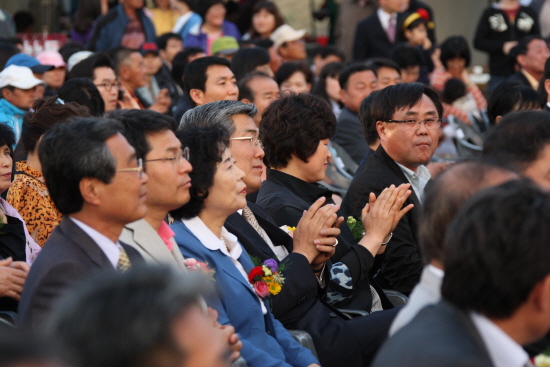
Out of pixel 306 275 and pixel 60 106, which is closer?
pixel 306 275

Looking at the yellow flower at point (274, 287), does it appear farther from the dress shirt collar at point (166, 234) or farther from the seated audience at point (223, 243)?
the dress shirt collar at point (166, 234)

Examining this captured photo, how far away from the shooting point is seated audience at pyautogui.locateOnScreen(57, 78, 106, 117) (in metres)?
5.99

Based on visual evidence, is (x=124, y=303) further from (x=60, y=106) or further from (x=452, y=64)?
(x=452, y=64)

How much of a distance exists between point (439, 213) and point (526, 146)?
1087 mm

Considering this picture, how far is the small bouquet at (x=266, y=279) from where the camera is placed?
11.7ft

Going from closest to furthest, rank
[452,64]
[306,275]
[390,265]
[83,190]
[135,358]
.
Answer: [135,358], [83,190], [306,275], [390,265], [452,64]

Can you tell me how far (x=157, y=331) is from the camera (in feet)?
4.97

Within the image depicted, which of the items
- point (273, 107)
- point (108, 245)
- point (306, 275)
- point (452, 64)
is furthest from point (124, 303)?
point (452, 64)

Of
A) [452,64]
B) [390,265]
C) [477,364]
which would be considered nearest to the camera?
[477,364]

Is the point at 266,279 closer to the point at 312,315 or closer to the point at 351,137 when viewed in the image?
the point at 312,315

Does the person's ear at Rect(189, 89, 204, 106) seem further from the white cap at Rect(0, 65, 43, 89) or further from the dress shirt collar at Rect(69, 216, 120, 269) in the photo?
the dress shirt collar at Rect(69, 216, 120, 269)

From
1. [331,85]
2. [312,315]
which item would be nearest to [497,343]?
[312,315]

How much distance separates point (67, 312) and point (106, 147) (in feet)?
4.72

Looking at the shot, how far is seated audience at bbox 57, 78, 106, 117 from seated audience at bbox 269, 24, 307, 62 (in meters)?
5.33
